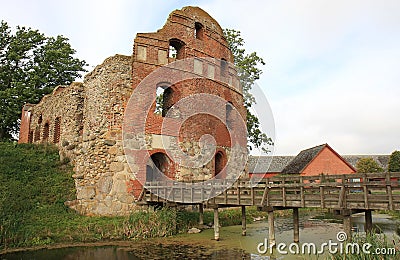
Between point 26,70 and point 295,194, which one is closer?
point 295,194

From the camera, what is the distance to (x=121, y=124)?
15625 mm

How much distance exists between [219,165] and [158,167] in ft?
12.5

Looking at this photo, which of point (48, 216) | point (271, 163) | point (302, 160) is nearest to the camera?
point (48, 216)

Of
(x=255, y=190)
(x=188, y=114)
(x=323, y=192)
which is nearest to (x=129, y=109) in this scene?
(x=188, y=114)

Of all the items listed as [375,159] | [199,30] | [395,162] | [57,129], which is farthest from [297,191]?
[375,159]

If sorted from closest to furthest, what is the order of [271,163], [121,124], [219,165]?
1. [121,124]
2. [219,165]
3. [271,163]

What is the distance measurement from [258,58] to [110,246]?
18274 millimetres

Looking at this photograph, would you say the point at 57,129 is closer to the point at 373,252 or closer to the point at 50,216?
the point at 50,216

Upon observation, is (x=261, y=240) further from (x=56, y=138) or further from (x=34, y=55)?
(x=34, y=55)

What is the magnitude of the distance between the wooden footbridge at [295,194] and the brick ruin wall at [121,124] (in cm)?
157

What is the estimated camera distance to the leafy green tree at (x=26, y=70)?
25056 mm

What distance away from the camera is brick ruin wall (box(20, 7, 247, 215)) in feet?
49.8

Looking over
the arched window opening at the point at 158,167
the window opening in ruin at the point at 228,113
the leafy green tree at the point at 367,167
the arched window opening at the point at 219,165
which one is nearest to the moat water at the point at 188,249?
the arched window opening at the point at 158,167

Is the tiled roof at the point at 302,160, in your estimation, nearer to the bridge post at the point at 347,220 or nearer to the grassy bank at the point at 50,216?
the grassy bank at the point at 50,216
